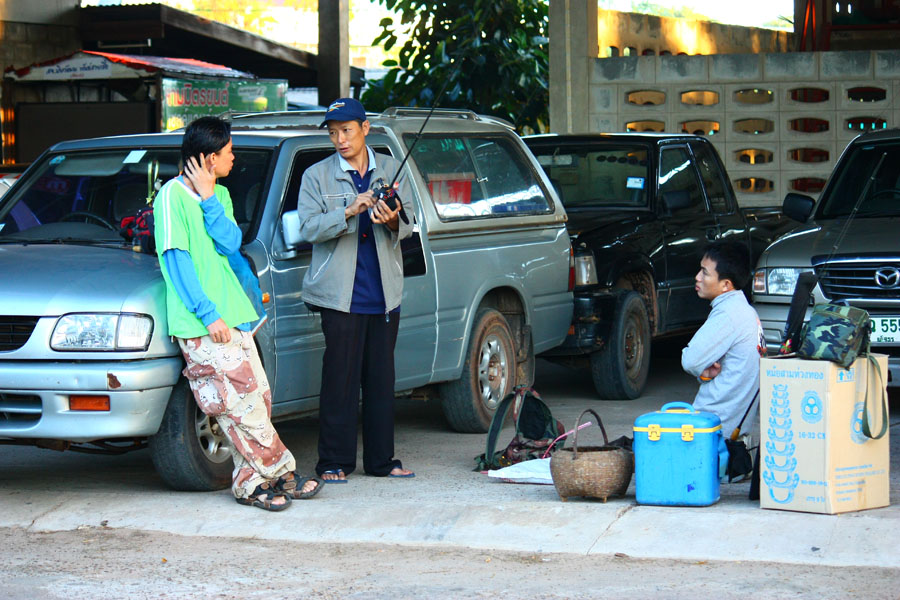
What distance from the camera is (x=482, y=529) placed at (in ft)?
19.2

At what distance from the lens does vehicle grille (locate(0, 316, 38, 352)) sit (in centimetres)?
602

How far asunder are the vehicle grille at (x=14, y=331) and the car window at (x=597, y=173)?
5073mm

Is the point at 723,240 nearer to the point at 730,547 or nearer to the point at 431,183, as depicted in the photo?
the point at 431,183

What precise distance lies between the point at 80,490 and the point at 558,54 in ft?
30.2

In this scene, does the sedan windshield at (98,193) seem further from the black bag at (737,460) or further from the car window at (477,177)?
the black bag at (737,460)

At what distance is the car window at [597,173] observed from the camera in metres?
10.2

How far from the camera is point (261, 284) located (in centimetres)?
652

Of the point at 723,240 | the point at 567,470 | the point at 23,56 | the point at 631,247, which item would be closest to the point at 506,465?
the point at 567,470

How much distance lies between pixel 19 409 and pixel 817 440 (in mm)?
3533

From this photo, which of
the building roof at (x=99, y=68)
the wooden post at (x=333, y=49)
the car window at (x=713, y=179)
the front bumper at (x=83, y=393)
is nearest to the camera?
the front bumper at (x=83, y=393)

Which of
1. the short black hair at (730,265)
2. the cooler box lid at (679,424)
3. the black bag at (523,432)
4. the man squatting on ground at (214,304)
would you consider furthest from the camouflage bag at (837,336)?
the man squatting on ground at (214,304)

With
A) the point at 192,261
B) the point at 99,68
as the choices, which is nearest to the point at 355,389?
the point at 192,261

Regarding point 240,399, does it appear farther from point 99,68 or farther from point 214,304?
point 99,68

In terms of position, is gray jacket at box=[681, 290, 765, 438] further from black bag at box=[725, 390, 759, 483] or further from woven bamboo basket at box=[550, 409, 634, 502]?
woven bamboo basket at box=[550, 409, 634, 502]
